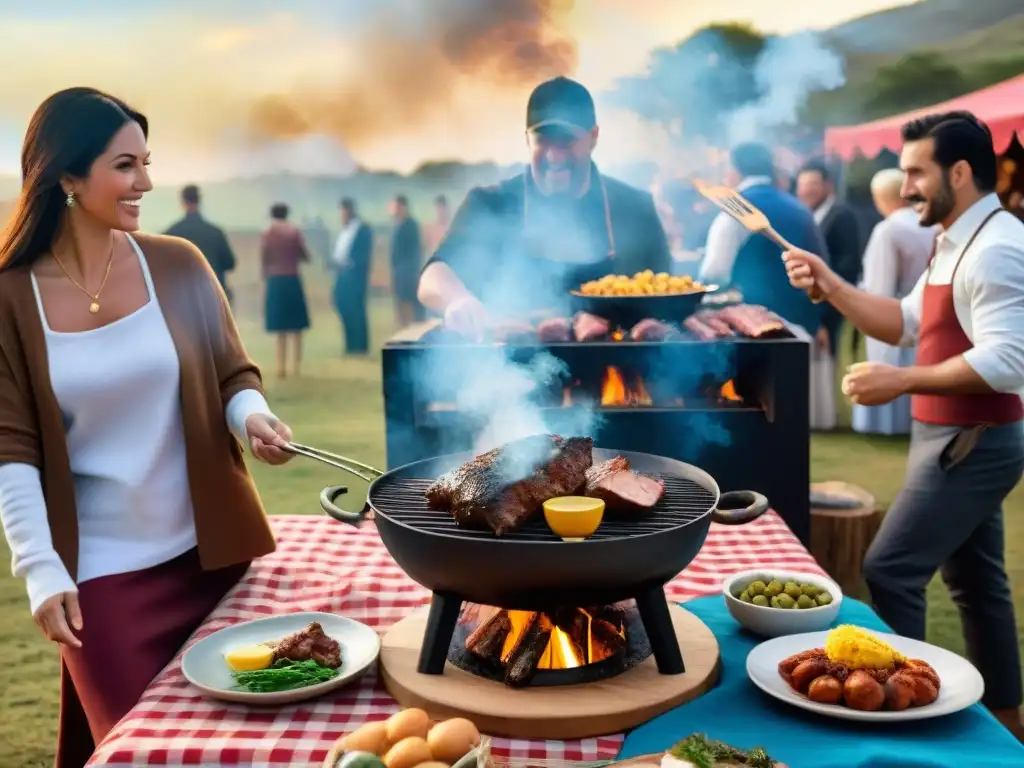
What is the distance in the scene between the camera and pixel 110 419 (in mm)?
2434

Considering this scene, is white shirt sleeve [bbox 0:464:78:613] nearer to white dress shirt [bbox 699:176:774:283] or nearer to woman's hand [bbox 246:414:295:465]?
woman's hand [bbox 246:414:295:465]

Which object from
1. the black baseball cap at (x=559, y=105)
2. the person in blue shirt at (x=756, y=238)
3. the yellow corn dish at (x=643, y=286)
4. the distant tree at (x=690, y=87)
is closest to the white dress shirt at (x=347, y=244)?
the distant tree at (x=690, y=87)

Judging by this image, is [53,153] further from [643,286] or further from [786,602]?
[643,286]

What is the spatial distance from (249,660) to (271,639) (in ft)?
0.54

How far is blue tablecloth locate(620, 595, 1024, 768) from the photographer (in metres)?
1.64

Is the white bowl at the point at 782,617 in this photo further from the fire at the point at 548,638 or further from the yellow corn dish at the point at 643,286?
the yellow corn dish at the point at 643,286

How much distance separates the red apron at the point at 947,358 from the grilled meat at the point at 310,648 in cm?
232

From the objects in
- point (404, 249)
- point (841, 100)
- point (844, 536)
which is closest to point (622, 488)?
point (844, 536)

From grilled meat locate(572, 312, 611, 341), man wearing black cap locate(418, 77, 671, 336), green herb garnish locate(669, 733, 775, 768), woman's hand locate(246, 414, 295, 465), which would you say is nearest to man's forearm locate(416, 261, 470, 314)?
man wearing black cap locate(418, 77, 671, 336)

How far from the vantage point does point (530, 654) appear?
6.34 feet

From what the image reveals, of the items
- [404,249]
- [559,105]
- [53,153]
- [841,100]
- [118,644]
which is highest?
[841,100]

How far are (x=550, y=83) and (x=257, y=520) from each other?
232 cm

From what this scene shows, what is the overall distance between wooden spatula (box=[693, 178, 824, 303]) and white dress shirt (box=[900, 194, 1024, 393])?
1.79ft

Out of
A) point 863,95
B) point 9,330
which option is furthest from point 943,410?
point 863,95
